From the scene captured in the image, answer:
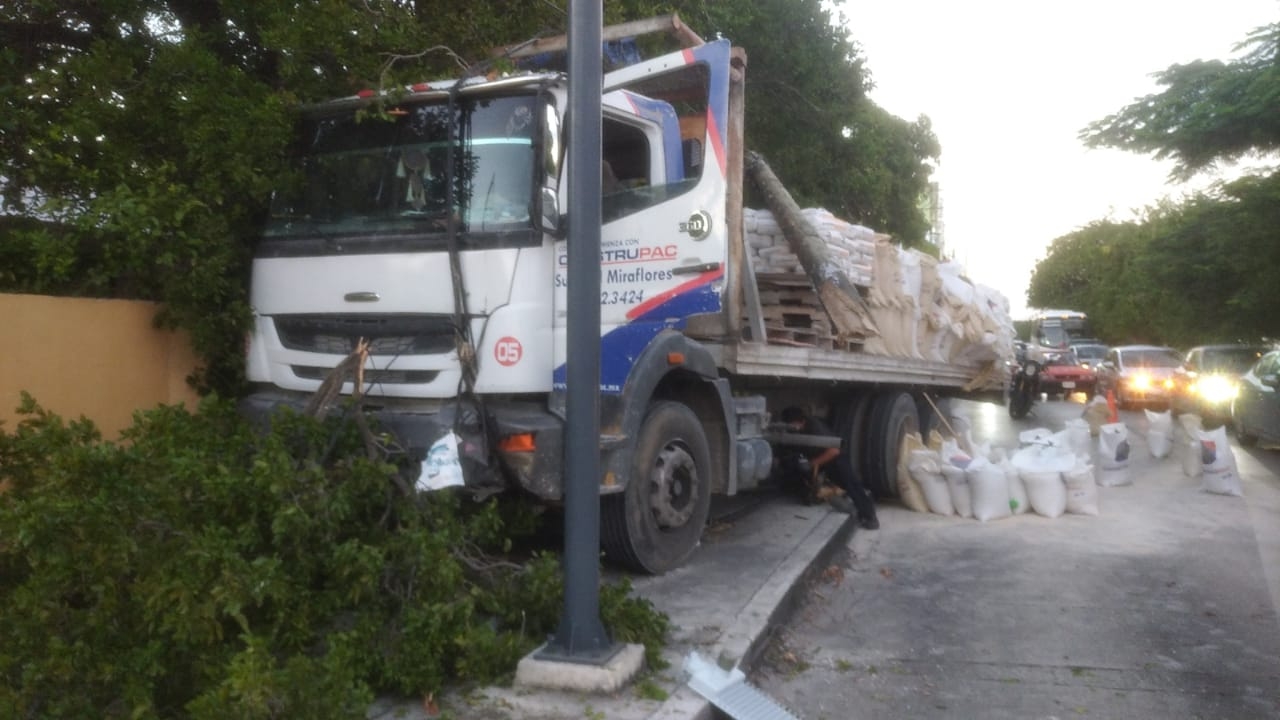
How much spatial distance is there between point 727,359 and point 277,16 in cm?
335

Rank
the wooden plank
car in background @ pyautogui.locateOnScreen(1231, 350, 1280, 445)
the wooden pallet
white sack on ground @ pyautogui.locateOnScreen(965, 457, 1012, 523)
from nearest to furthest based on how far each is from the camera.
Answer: the wooden plank → the wooden pallet → white sack on ground @ pyautogui.locateOnScreen(965, 457, 1012, 523) → car in background @ pyautogui.locateOnScreen(1231, 350, 1280, 445)

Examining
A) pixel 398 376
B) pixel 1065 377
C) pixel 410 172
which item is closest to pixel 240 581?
pixel 398 376

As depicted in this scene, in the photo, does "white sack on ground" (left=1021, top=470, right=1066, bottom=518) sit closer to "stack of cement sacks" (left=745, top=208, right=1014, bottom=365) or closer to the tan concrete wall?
"stack of cement sacks" (left=745, top=208, right=1014, bottom=365)

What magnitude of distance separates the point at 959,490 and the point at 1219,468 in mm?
3124

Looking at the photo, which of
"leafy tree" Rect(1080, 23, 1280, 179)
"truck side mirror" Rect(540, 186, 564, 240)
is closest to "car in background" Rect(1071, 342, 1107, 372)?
"leafy tree" Rect(1080, 23, 1280, 179)

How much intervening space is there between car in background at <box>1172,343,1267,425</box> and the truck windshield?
16106 mm

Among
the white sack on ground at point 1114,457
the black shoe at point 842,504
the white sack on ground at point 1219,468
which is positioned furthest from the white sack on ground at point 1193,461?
the black shoe at point 842,504

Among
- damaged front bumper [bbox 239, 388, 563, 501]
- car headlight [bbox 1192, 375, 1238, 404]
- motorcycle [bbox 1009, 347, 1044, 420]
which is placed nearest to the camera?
damaged front bumper [bbox 239, 388, 563, 501]

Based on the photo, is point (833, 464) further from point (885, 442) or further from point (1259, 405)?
point (1259, 405)

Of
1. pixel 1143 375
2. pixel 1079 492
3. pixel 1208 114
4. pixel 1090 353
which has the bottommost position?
pixel 1079 492

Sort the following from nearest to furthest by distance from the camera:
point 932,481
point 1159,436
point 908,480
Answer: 1. point 932,481
2. point 908,480
3. point 1159,436

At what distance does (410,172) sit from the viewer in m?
5.70

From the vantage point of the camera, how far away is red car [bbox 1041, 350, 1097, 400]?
2700 centimetres

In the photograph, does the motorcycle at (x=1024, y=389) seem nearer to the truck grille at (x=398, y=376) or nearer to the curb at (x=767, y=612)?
the curb at (x=767, y=612)
